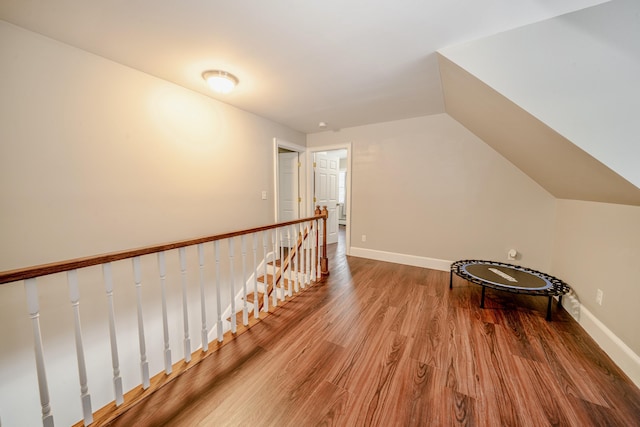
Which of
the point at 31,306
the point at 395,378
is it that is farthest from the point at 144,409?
the point at 395,378

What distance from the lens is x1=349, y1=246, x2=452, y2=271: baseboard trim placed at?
11.2 feet

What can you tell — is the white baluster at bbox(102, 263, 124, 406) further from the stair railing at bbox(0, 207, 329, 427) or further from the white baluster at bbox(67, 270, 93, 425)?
the white baluster at bbox(67, 270, 93, 425)

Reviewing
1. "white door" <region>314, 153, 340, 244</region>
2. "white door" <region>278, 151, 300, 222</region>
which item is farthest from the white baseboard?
"white door" <region>278, 151, 300, 222</region>

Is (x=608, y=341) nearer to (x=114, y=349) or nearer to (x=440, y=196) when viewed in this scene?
(x=440, y=196)

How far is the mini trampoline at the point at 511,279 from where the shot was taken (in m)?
2.15

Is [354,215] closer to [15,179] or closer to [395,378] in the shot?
[395,378]

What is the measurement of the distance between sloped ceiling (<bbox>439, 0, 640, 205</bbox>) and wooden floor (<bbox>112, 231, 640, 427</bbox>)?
1249 mm

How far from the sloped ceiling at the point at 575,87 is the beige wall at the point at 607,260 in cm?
21

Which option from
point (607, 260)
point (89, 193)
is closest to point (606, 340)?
point (607, 260)

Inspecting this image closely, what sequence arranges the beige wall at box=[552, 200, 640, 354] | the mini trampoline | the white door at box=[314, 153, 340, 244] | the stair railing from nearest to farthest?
the stair railing
the beige wall at box=[552, 200, 640, 354]
the mini trampoline
the white door at box=[314, 153, 340, 244]

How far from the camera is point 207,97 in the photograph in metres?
2.79

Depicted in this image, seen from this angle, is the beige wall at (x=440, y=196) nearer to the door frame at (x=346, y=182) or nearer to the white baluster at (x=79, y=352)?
the door frame at (x=346, y=182)

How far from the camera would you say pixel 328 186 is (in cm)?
488

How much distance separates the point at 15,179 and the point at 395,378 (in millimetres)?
3008
